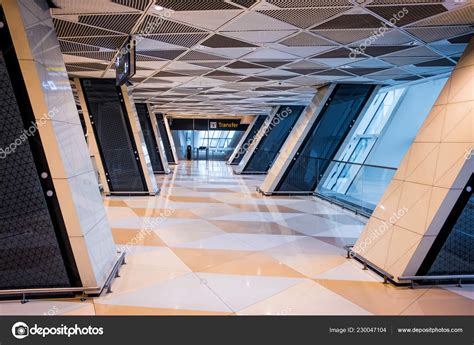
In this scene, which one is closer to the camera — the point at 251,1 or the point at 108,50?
the point at 251,1

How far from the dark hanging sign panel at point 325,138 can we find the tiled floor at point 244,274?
2942mm

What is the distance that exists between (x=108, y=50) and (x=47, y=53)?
2.33 metres

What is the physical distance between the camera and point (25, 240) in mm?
3105

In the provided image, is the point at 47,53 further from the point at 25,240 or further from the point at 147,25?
the point at 25,240

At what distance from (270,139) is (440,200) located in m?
13.3

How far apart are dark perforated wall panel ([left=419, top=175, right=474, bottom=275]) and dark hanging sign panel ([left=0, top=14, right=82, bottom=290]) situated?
386cm

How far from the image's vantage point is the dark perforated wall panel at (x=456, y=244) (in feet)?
11.5

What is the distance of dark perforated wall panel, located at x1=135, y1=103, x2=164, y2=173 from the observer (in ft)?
48.9

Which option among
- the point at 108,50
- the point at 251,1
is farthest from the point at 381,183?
the point at 108,50
